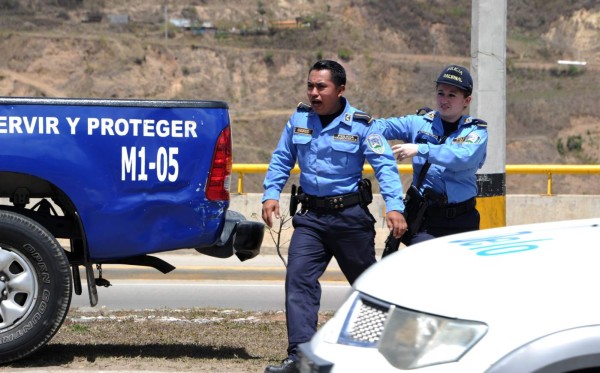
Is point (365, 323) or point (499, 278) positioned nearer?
point (499, 278)

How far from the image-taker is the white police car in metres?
3.26

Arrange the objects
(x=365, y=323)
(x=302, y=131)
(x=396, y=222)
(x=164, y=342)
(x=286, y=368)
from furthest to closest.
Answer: (x=164, y=342)
(x=302, y=131)
(x=396, y=222)
(x=286, y=368)
(x=365, y=323)

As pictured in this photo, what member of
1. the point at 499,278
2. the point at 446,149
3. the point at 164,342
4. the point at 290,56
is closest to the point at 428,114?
the point at 446,149

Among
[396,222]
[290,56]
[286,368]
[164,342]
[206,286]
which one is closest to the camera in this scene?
[286,368]

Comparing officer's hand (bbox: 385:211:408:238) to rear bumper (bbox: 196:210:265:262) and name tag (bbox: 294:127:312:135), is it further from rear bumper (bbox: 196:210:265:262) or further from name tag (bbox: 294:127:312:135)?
rear bumper (bbox: 196:210:265:262)

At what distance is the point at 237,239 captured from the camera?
6520 millimetres

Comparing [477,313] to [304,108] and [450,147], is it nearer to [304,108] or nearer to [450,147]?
[450,147]

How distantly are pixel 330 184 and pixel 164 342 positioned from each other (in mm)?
1837

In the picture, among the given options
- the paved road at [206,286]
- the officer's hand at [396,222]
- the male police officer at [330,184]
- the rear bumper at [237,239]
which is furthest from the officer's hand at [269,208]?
the paved road at [206,286]

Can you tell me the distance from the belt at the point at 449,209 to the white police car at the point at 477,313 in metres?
2.39

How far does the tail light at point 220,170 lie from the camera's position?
20.5 feet

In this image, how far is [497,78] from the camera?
333 inches

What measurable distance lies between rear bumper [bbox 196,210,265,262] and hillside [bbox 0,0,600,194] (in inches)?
1614

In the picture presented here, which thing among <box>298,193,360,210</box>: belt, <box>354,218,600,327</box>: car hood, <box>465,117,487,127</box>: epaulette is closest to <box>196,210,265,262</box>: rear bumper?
<box>298,193,360,210</box>: belt
